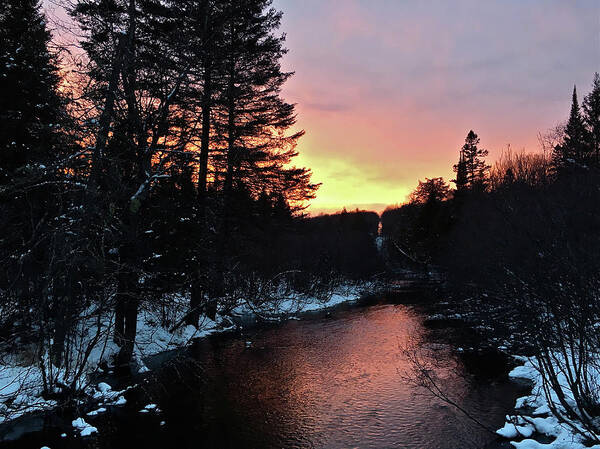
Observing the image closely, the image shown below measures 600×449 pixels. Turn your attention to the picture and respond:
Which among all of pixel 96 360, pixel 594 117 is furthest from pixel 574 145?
pixel 96 360

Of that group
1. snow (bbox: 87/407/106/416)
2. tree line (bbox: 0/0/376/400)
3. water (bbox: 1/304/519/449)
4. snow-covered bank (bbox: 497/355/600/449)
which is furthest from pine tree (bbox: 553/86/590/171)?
snow (bbox: 87/407/106/416)

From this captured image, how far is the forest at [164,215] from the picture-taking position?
27.9 ft

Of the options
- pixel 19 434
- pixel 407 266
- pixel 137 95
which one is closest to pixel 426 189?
pixel 407 266

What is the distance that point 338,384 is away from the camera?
12.8m

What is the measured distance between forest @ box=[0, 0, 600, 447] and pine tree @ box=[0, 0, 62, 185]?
0.28 feet

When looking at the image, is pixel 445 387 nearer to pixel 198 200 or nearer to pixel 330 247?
pixel 198 200

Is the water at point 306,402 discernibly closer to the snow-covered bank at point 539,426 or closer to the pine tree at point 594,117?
the snow-covered bank at point 539,426

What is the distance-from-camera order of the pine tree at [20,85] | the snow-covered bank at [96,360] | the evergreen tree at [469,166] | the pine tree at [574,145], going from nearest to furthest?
the snow-covered bank at [96,360] < the pine tree at [20,85] < the pine tree at [574,145] < the evergreen tree at [469,166]

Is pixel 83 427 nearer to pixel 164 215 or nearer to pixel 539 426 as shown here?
pixel 164 215

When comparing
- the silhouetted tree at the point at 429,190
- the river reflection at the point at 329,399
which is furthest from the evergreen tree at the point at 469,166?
the river reflection at the point at 329,399

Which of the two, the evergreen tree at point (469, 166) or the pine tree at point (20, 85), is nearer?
the pine tree at point (20, 85)

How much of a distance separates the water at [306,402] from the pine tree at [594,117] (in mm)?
31858

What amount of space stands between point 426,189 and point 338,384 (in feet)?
189

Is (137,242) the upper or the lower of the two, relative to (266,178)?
lower
